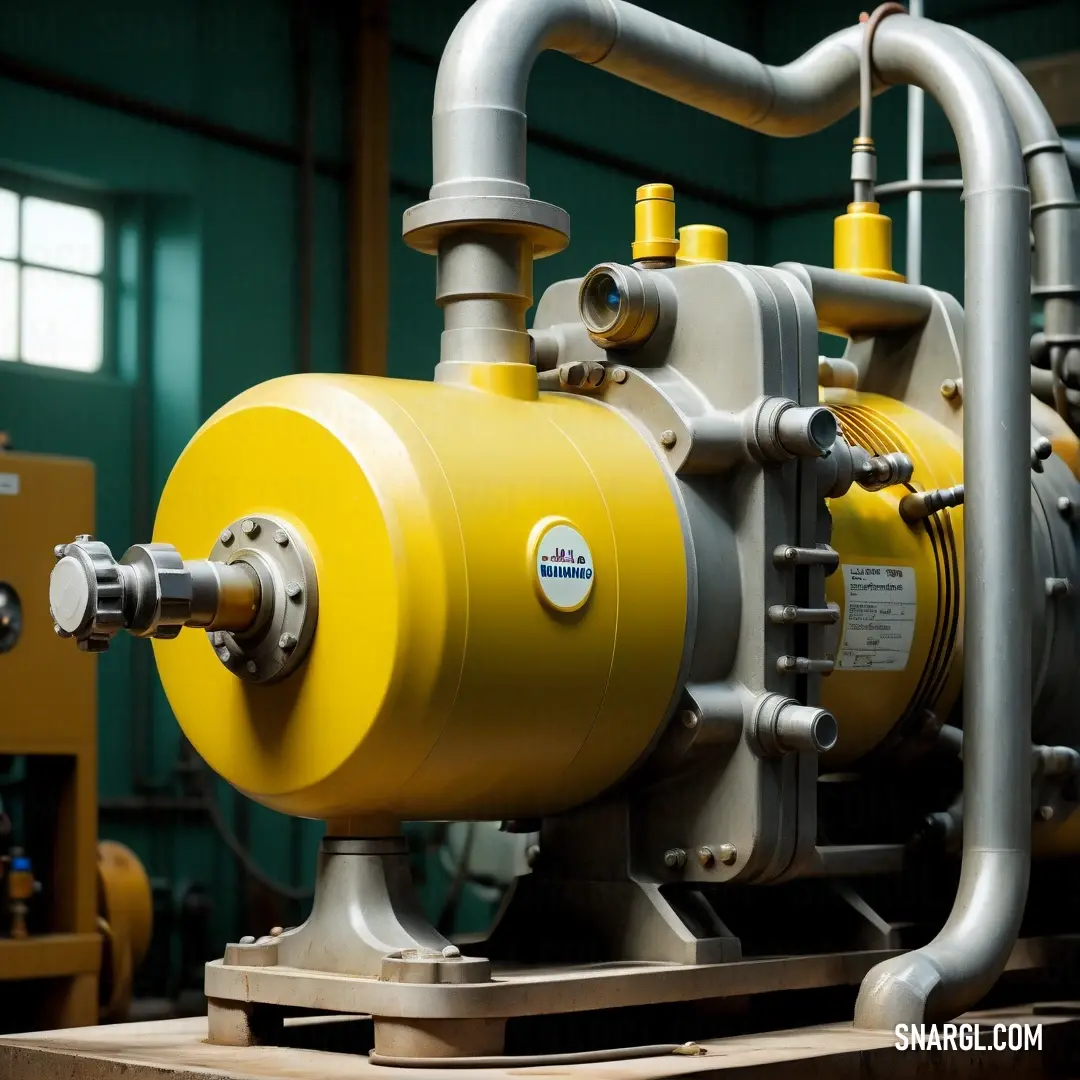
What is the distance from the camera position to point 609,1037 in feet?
6.67

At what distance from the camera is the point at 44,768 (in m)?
4.33

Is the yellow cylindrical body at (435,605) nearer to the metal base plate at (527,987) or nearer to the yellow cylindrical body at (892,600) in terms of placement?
the metal base plate at (527,987)

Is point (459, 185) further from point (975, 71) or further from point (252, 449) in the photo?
point (975, 71)

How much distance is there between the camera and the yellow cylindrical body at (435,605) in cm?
178

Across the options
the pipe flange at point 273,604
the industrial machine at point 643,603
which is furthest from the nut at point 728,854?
the pipe flange at point 273,604

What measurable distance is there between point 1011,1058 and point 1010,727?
37 cm

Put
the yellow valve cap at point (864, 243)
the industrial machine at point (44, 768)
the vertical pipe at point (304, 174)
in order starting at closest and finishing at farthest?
1. the yellow valve cap at point (864, 243)
2. the industrial machine at point (44, 768)
3. the vertical pipe at point (304, 174)

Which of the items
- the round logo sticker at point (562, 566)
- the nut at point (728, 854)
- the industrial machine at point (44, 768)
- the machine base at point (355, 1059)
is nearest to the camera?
the machine base at point (355, 1059)

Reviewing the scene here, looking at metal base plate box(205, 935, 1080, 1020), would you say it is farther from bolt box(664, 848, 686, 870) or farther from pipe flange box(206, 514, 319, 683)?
pipe flange box(206, 514, 319, 683)

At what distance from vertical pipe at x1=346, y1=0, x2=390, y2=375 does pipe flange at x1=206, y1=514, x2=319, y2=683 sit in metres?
4.41

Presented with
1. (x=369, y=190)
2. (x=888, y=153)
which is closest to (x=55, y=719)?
(x=369, y=190)

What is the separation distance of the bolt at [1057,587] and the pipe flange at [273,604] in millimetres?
1106

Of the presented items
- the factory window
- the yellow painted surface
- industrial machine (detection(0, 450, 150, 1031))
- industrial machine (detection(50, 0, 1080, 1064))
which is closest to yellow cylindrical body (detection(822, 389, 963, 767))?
industrial machine (detection(50, 0, 1080, 1064))

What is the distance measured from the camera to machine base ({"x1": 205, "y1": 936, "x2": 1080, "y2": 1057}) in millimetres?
1754
